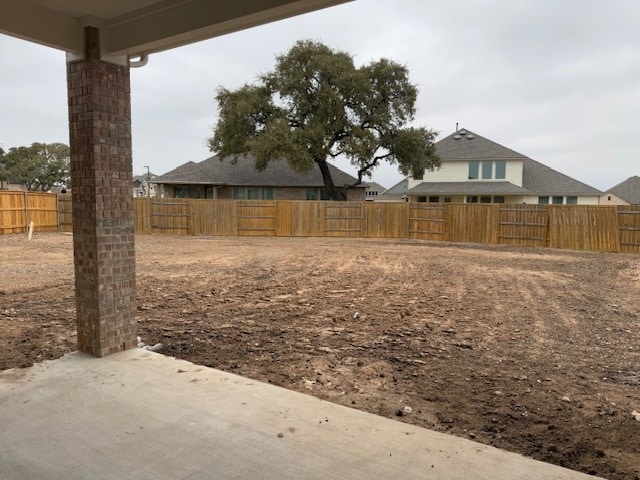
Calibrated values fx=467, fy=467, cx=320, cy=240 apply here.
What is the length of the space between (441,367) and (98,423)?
3443 millimetres

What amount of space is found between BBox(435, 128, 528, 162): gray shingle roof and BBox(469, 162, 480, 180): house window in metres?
0.44

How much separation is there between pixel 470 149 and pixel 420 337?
30.9 m

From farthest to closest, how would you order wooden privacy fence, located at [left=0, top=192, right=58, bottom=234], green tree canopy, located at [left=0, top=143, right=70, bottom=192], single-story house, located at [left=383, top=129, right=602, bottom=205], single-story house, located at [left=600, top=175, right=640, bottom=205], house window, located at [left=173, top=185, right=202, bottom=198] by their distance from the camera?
green tree canopy, located at [left=0, top=143, right=70, bottom=192]
single-story house, located at [left=600, top=175, right=640, bottom=205]
single-story house, located at [left=383, top=129, right=602, bottom=205]
house window, located at [left=173, top=185, right=202, bottom=198]
wooden privacy fence, located at [left=0, top=192, right=58, bottom=234]

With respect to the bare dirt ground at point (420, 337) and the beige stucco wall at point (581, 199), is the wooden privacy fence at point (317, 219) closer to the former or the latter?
the bare dirt ground at point (420, 337)

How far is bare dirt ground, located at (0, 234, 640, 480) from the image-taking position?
3.89 m

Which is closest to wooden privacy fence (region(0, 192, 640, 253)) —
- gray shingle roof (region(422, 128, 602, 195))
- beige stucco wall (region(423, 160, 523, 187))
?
gray shingle roof (region(422, 128, 602, 195))

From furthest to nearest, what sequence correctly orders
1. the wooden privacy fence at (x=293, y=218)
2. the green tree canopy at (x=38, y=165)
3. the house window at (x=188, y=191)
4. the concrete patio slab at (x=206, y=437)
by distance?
1. the green tree canopy at (x=38, y=165)
2. the house window at (x=188, y=191)
3. the wooden privacy fence at (x=293, y=218)
4. the concrete patio slab at (x=206, y=437)

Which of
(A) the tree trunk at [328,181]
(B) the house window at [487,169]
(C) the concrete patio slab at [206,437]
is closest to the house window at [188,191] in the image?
(A) the tree trunk at [328,181]

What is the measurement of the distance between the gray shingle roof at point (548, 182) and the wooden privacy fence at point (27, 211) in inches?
1202

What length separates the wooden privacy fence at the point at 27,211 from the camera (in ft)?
71.5

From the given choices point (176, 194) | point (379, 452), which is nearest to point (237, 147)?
point (176, 194)

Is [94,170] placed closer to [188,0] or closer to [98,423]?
[188,0]

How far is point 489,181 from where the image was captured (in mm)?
33438

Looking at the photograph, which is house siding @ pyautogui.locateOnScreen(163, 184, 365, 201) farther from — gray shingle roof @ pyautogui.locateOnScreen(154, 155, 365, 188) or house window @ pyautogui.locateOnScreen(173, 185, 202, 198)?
gray shingle roof @ pyautogui.locateOnScreen(154, 155, 365, 188)
